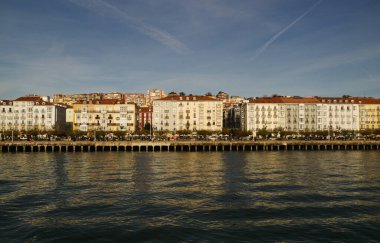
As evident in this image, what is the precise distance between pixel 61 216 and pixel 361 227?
53.0 feet

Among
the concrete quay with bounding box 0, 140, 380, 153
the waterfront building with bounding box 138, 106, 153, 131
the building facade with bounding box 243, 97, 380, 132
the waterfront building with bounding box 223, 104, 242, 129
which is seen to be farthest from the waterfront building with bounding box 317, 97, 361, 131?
the waterfront building with bounding box 138, 106, 153, 131

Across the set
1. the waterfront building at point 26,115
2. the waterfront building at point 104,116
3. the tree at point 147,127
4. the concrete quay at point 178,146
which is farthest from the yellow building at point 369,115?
the waterfront building at point 26,115

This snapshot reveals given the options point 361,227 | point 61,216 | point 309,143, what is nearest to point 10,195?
point 61,216

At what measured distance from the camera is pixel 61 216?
20.9 m

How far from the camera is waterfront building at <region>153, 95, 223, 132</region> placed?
118m

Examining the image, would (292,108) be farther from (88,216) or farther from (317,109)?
(88,216)

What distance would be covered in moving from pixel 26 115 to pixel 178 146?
5988cm

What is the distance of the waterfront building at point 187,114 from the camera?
388 ft

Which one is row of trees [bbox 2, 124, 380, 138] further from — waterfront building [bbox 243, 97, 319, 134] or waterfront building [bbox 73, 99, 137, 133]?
waterfront building [bbox 73, 99, 137, 133]

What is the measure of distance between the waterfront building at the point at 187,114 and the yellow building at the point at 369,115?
48264 millimetres

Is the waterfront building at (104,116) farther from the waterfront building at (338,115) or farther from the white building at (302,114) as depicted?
the waterfront building at (338,115)

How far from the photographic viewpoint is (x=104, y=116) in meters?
119

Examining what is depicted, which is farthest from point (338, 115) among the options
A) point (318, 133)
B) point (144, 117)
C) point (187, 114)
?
point (144, 117)

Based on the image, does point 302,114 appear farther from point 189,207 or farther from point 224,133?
point 189,207
